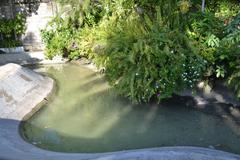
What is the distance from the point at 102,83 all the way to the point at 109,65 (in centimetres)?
159

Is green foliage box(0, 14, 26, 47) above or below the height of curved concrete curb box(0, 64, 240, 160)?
above

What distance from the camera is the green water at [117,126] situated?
614 centimetres

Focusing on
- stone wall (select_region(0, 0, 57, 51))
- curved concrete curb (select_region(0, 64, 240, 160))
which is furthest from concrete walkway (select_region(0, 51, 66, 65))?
curved concrete curb (select_region(0, 64, 240, 160))

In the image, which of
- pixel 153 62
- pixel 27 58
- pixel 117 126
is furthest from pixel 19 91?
pixel 27 58

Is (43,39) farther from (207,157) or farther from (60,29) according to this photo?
(207,157)

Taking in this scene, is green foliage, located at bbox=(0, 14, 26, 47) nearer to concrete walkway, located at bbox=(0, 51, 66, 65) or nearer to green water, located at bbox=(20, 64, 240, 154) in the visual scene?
concrete walkway, located at bbox=(0, 51, 66, 65)

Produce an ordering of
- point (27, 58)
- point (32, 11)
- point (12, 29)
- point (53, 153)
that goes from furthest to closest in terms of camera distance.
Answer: point (32, 11) → point (12, 29) → point (27, 58) → point (53, 153)

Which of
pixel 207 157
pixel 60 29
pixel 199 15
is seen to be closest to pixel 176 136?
pixel 207 157

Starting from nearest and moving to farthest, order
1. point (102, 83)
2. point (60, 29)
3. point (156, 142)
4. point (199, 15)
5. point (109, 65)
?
point (156, 142)
point (109, 65)
point (199, 15)
point (102, 83)
point (60, 29)

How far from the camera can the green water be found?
6.14 m

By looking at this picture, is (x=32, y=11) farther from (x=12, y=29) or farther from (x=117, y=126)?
(x=117, y=126)

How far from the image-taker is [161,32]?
7129 millimetres

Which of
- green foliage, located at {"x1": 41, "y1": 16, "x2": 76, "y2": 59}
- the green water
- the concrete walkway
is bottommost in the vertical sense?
the green water

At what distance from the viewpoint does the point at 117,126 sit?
22.4 feet
